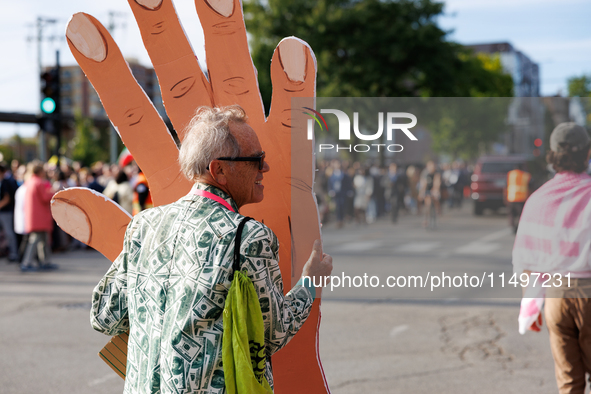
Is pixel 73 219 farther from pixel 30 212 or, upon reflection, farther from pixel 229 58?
pixel 30 212

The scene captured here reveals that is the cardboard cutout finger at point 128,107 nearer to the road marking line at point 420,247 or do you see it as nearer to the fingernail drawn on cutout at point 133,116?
the fingernail drawn on cutout at point 133,116

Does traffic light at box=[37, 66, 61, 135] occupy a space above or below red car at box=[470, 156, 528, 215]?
above

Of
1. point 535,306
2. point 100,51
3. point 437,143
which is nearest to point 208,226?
point 100,51

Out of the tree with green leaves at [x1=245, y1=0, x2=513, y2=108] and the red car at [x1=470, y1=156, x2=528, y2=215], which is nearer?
the red car at [x1=470, y1=156, x2=528, y2=215]

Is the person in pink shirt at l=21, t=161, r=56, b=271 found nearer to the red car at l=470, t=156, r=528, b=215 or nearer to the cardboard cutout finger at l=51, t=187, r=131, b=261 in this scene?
the cardboard cutout finger at l=51, t=187, r=131, b=261

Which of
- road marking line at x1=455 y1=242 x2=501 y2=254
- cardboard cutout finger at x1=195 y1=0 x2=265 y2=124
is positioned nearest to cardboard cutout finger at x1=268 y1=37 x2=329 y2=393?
cardboard cutout finger at x1=195 y1=0 x2=265 y2=124

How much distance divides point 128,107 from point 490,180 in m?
1.93

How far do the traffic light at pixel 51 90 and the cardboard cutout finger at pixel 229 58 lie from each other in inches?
443

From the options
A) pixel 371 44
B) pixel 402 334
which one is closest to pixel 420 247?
pixel 402 334

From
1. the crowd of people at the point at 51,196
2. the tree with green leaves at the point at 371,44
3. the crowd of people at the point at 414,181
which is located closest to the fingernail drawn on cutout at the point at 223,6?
the crowd of people at the point at 414,181

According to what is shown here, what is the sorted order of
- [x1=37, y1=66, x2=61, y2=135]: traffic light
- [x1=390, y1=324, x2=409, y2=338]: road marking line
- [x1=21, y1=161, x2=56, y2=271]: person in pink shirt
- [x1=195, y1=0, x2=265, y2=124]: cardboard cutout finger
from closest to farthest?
[x1=195, y1=0, x2=265, y2=124]: cardboard cutout finger, [x1=390, y1=324, x2=409, y2=338]: road marking line, [x1=21, y1=161, x2=56, y2=271]: person in pink shirt, [x1=37, y1=66, x2=61, y2=135]: traffic light

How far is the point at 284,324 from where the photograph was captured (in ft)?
5.93

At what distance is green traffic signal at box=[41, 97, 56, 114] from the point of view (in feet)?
40.6

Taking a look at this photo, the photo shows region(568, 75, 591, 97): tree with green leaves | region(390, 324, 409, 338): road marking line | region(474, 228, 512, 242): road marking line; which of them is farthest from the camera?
region(568, 75, 591, 97): tree with green leaves
